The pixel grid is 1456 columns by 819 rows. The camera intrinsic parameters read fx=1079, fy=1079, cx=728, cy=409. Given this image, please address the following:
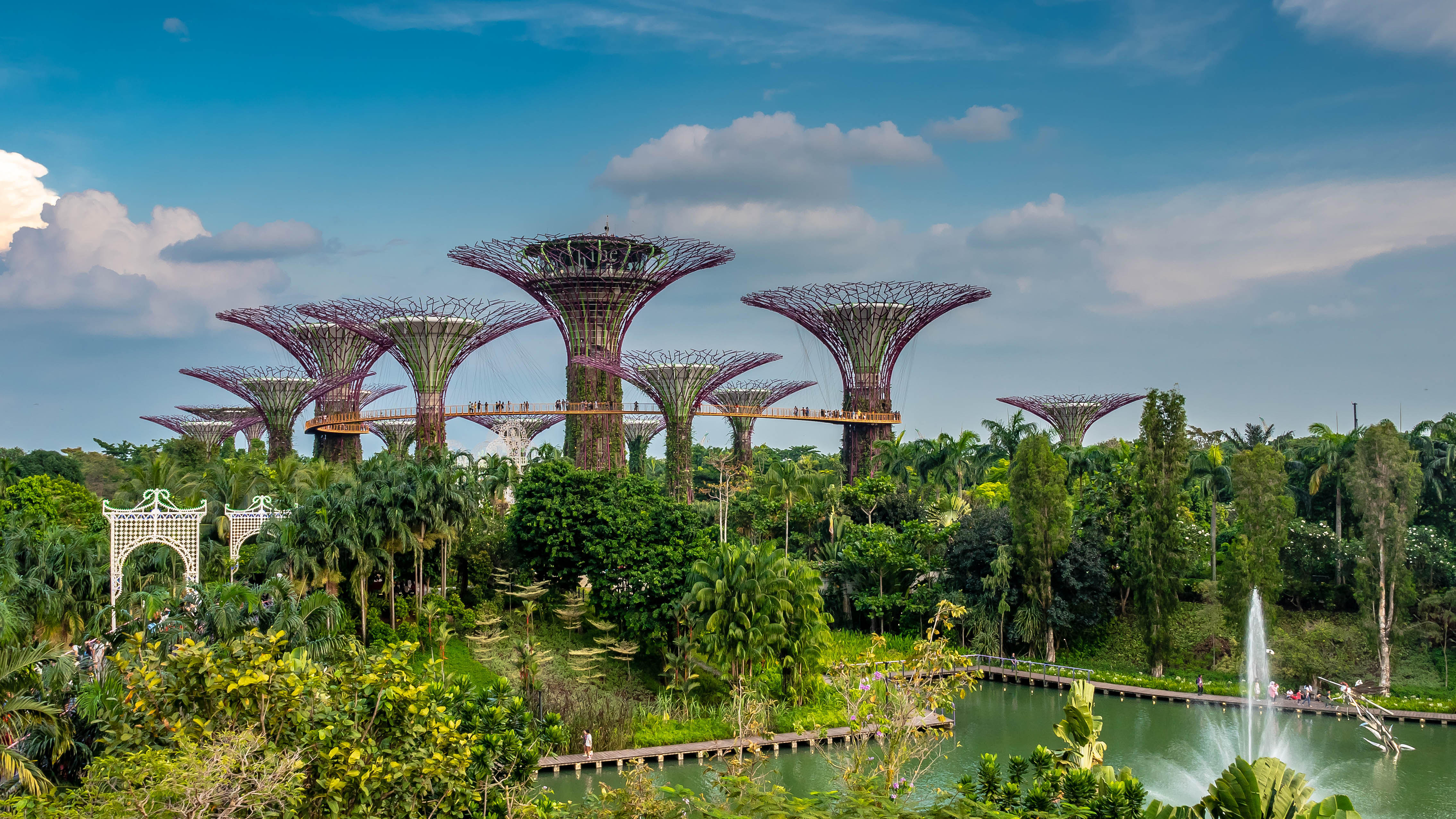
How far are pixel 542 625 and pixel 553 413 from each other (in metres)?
19.9

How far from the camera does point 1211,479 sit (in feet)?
120

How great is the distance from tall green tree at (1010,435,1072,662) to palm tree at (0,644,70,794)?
2338 cm

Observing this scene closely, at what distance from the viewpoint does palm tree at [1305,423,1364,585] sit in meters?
33.8

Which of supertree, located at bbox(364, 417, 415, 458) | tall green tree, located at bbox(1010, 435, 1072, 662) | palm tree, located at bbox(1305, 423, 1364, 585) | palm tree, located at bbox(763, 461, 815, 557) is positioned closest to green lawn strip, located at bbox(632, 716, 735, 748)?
tall green tree, located at bbox(1010, 435, 1072, 662)

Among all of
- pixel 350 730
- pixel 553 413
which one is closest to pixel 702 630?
pixel 350 730

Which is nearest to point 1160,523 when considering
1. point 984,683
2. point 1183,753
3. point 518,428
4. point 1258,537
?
point 1258,537

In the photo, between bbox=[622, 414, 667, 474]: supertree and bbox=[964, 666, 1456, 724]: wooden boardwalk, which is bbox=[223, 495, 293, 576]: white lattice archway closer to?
bbox=[964, 666, 1456, 724]: wooden boardwalk

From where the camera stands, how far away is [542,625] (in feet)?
94.1

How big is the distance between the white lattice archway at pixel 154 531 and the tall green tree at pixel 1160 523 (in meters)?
22.7

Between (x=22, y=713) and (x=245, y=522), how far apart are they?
13187mm

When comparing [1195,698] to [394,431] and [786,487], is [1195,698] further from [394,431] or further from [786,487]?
[394,431]

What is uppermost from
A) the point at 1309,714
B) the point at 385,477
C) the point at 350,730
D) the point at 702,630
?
the point at 385,477

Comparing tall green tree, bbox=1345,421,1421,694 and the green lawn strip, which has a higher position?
tall green tree, bbox=1345,421,1421,694

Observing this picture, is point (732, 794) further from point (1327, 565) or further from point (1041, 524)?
point (1327, 565)
